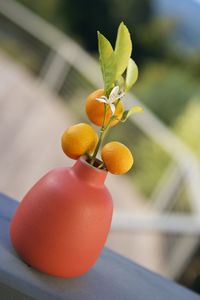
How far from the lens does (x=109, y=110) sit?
992 mm

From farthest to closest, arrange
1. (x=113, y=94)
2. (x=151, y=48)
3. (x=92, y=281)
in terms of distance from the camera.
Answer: (x=151, y=48), (x=92, y=281), (x=113, y=94)

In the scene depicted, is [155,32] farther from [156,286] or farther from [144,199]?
[156,286]

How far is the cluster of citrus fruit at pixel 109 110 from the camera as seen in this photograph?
96 cm

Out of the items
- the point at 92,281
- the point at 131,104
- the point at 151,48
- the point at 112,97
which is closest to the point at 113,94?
the point at 112,97

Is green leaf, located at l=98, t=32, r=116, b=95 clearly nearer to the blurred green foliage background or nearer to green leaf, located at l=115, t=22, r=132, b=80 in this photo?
green leaf, located at l=115, t=22, r=132, b=80

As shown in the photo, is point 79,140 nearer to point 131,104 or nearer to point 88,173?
point 88,173

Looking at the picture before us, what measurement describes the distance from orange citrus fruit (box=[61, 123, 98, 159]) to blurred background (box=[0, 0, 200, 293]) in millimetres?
1584

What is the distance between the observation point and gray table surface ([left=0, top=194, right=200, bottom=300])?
933 mm

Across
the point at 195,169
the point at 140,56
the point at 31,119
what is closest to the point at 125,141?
the point at 31,119

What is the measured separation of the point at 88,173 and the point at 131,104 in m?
4.87

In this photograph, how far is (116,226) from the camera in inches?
127

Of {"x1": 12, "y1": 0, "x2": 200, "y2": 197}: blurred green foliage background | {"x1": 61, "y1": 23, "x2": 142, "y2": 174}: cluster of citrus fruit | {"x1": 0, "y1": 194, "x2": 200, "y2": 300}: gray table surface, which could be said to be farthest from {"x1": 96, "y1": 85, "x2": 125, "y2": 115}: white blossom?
{"x1": 12, "y1": 0, "x2": 200, "y2": 197}: blurred green foliage background

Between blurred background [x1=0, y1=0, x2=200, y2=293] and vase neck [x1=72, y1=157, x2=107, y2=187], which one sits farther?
blurred background [x1=0, y1=0, x2=200, y2=293]

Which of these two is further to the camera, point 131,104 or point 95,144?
point 131,104
